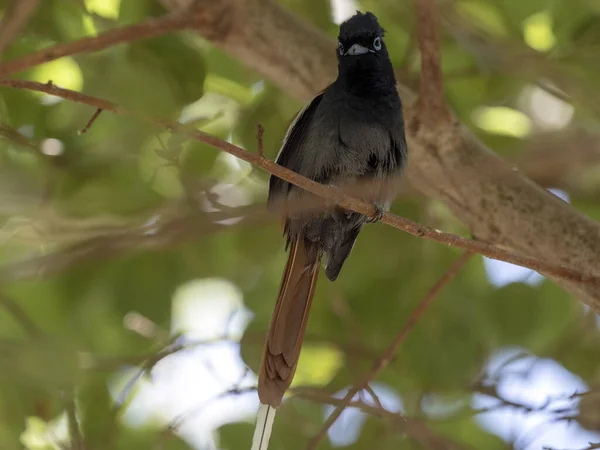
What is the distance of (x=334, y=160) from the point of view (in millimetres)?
3801

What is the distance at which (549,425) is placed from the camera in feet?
12.6

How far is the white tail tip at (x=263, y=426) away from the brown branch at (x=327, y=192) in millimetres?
1019

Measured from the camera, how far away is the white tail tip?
3570 millimetres

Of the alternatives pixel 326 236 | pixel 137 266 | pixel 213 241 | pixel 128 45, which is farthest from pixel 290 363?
pixel 128 45

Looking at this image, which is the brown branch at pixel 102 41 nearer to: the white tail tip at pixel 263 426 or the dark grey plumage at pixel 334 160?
the dark grey plumage at pixel 334 160

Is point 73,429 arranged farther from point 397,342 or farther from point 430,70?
point 430,70

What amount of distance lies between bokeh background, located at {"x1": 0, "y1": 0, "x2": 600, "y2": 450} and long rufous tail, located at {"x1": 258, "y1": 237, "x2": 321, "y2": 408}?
0.29m

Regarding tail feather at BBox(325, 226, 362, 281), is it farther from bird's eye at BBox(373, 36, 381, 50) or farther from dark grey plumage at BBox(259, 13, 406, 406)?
bird's eye at BBox(373, 36, 381, 50)

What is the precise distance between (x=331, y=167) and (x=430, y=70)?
63 centimetres

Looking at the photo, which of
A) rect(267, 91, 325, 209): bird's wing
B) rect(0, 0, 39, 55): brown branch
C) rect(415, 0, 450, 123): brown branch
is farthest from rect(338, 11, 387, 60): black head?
rect(0, 0, 39, 55): brown branch

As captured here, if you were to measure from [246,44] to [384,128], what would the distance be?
728 mm

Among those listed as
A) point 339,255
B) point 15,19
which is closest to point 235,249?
point 339,255

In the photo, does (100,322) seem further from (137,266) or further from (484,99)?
(484,99)

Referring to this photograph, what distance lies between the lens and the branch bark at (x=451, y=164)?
133 inches
